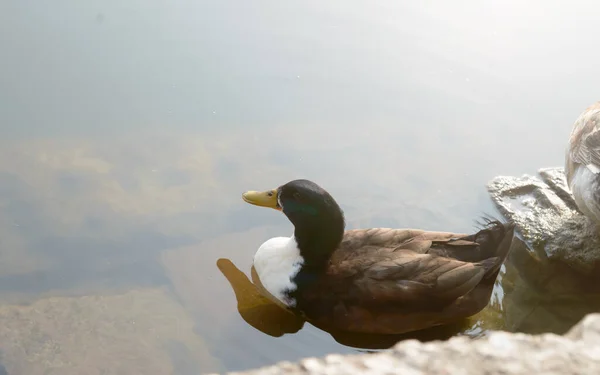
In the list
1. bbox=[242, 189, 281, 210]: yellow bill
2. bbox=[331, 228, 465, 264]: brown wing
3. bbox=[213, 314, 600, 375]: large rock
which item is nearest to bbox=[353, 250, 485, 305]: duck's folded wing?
bbox=[331, 228, 465, 264]: brown wing

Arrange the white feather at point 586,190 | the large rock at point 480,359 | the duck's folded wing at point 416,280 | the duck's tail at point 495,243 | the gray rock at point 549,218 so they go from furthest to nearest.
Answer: the gray rock at point 549,218
the white feather at point 586,190
the duck's tail at point 495,243
the duck's folded wing at point 416,280
the large rock at point 480,359

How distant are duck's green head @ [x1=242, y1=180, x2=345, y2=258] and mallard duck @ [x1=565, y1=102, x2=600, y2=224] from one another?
72.1 inches

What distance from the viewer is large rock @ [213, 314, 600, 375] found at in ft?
4.60

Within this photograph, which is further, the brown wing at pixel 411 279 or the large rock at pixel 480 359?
the brown wing at pixel 411 279

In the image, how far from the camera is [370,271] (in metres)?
4.38

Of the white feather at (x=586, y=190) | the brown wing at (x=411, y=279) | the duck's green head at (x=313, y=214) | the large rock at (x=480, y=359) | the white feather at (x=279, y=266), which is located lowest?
the white feather at (x=279, y=266)

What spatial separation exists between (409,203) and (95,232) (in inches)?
99.8

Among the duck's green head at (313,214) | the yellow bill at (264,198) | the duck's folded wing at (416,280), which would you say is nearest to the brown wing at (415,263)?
the duck's folded wing at (416,280)

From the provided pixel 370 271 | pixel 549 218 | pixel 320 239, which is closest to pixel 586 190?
pixel 549 218

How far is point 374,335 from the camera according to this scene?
448 centimetres

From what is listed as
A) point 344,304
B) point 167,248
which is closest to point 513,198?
point 344,304

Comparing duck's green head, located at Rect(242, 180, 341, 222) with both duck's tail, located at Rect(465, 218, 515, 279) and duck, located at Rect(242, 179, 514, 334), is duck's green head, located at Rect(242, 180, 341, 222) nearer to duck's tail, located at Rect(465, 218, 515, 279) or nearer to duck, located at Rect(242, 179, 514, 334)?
duck, located at Rect(242, 179, 514, 334)

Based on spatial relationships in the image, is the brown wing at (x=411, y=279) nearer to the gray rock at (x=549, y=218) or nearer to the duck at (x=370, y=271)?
the duck at (x=370, y=271)

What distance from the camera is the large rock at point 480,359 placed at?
4.60 ft
